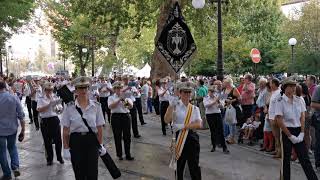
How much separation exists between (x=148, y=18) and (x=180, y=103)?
1924 centimetres

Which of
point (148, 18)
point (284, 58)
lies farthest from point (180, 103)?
point (284, 58)

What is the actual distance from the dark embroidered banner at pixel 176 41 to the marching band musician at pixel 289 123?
8.68 ft

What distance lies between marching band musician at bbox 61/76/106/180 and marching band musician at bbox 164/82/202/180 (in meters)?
1.28

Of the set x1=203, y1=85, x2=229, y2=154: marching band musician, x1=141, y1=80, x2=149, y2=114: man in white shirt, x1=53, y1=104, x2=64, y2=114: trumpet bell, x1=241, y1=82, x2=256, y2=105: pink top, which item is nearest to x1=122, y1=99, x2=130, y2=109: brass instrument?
x1=53, y1=104, x2=64, y2=114: trumpet bell

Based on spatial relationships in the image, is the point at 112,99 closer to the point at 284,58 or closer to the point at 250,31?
the point at 284,58

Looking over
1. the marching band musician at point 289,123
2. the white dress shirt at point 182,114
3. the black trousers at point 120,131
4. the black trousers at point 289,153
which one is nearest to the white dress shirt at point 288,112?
the marching band musician at point 289,123

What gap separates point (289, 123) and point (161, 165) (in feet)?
11.3

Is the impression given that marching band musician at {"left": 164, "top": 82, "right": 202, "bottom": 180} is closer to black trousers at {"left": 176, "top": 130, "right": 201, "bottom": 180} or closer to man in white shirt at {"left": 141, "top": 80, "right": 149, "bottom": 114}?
black trousers at {"left": 176, "top": 130, "right": 201, "bottom": 180}

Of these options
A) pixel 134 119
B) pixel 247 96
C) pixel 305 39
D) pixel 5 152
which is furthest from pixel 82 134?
pixel 305 39

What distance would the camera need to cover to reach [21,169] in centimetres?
985

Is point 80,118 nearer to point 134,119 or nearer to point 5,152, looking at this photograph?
point 5,152

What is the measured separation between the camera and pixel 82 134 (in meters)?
6.38

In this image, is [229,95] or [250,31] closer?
[229,95]

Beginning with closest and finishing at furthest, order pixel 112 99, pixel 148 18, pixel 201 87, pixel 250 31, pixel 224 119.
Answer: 1. pixel 112 99
2. pixel 224 119
3. pixel 201 87
4. pixel 148 18
5. pixel 250 31
